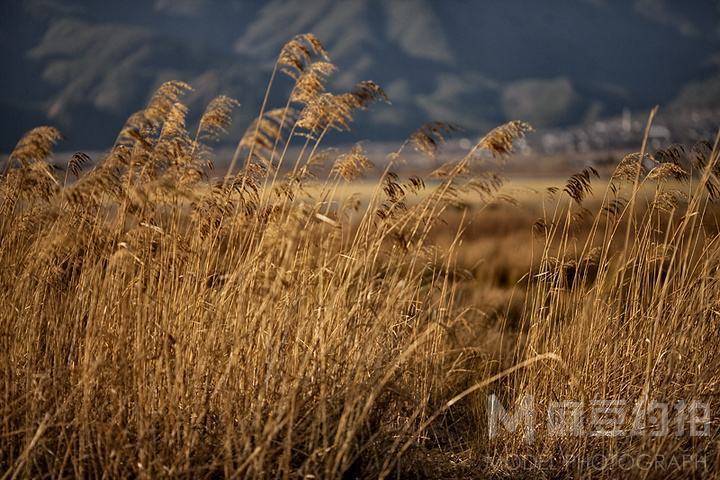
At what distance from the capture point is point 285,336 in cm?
319

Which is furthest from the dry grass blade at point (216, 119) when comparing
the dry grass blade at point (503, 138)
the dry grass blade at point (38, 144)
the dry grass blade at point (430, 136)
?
the dry grass blade at point (503, 138)

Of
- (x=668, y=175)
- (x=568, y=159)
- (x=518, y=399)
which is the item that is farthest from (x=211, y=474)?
(x=568, y=159)

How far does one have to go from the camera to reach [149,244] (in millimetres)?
3682

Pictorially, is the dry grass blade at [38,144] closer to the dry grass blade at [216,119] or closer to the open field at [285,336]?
the open field at [285,336]

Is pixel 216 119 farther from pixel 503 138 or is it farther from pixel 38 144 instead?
pixel 503 138

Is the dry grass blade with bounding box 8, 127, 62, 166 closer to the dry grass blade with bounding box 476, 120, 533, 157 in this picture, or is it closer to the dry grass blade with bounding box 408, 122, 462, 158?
the dry grass blade with bounding box 408, 122, 462, 158

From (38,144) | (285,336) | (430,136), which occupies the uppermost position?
(430,136)

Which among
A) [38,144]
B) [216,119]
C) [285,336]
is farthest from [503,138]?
[38,144]

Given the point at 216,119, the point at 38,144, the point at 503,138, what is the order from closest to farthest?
1. the point at 503,138
2. the point at 38,144
3. the point at 216,119

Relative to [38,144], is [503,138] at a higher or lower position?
higher

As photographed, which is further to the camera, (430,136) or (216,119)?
(216,119)

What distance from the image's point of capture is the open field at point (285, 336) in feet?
10.1

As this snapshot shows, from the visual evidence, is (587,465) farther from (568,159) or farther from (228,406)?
(568,159)

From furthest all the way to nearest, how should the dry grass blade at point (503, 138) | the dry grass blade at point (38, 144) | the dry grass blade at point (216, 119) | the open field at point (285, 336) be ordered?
the dry grass blade at point (216, 119), the dry grass blade at point (38, 144), the dry grass blade at point (503, 138), the open field at point (285, 336)
